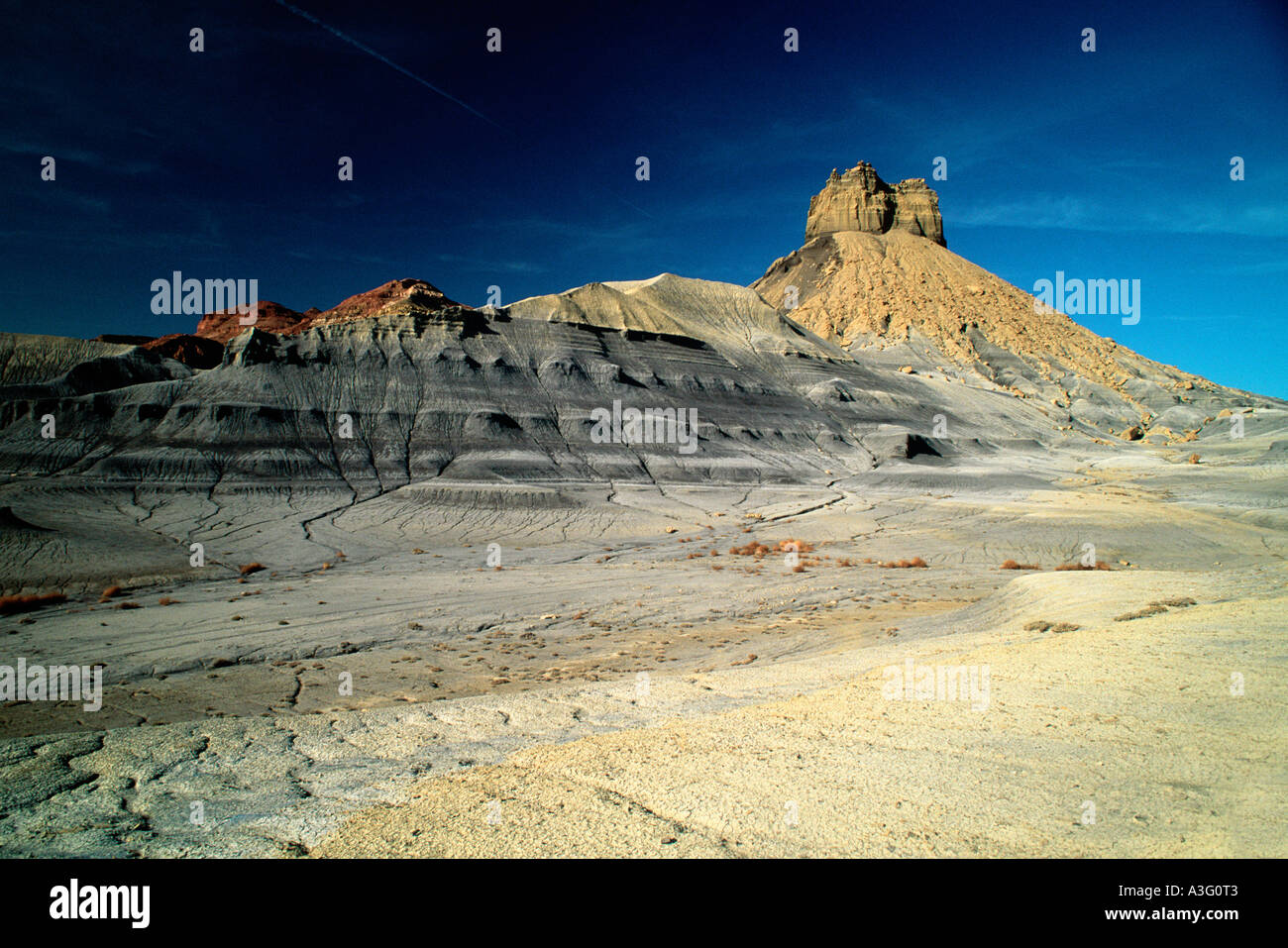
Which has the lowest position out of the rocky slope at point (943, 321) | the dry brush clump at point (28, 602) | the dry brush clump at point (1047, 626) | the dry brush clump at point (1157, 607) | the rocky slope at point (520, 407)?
the dry brush clump at point (28, 602)

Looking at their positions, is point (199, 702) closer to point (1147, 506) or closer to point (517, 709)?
point (517, 709)

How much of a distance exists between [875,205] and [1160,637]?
14076 cm

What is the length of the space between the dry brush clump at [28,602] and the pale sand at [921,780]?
18.8 m

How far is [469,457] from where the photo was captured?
42.1 metres

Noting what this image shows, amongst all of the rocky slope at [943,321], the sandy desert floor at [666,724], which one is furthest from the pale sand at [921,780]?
the rocky slope at [943,321]

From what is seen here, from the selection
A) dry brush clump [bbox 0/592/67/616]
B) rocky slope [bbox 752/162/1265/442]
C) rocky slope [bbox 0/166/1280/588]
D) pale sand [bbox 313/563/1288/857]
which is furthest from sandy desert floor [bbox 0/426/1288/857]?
rocky slope [bbox 752/162/1265/442]

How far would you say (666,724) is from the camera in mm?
5914

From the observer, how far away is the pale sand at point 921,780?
344 centimetres

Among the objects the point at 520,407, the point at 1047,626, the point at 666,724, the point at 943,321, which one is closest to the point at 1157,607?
the point at 1047,626

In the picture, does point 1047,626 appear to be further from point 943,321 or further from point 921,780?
point 943,321

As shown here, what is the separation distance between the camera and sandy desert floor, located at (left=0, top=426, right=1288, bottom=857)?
369 cm

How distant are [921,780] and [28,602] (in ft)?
73.6

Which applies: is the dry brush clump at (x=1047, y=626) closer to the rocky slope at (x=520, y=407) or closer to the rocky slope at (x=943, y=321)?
the rocky slope at (x=520, y=407)
